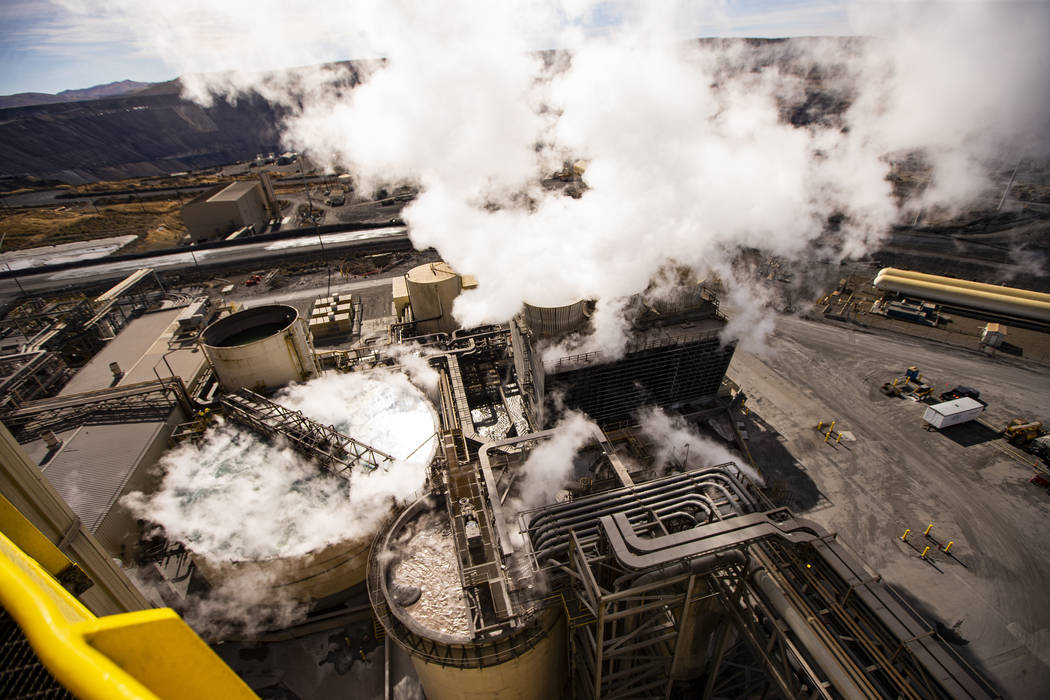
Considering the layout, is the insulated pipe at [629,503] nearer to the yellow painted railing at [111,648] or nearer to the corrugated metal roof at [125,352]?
the yellow painted railing at [111,648]

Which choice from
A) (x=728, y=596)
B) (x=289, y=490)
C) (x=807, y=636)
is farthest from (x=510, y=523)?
(x=289, y=490)

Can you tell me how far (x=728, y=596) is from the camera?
1232 cm

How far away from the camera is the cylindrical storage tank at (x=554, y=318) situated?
22016 millimetres

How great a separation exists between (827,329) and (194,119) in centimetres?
Result: 15705

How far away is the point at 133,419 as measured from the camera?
19859 millimetres

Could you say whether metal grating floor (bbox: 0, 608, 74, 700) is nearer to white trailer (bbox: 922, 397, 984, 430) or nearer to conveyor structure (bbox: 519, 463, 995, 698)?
conveyor structure (bbox: 519, 463, 995, 698)

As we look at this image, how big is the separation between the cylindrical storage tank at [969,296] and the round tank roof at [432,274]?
128 feet

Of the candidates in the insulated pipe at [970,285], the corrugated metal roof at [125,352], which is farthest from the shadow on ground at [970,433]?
the corrugated metal roof at [125,352]

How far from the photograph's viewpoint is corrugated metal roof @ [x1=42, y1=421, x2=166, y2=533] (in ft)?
52.9

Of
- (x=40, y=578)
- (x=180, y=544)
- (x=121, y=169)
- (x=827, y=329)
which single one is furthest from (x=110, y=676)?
(x=121, y=169)

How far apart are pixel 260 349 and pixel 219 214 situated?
161ft

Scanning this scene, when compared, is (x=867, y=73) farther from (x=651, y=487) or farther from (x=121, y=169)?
(x=121, y=169)

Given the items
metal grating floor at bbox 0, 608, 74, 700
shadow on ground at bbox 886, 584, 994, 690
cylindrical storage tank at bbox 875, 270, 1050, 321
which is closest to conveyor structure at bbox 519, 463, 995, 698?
shadow on ground at bbox 886, 584, 994, 690

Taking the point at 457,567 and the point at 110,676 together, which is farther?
the point at 457,567
